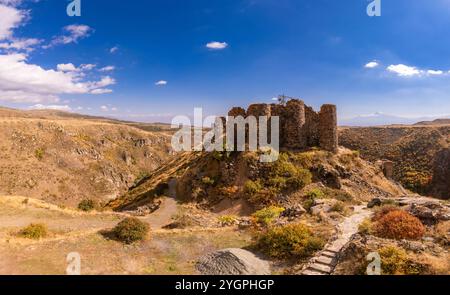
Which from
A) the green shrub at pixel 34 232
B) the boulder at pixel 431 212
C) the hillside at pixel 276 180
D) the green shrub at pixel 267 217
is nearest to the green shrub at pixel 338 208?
the green shrub at pixel 267 217

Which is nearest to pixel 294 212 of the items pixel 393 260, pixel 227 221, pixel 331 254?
pixel 227 221

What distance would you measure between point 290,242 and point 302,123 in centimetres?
1755

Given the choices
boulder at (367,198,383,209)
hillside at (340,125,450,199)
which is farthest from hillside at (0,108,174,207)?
hillside at (340,125,450,199)

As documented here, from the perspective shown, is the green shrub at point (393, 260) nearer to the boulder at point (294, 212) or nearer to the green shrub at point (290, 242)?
the green shrub at point (290, 242)

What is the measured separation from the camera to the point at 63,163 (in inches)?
3184

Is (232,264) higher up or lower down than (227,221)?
higher up

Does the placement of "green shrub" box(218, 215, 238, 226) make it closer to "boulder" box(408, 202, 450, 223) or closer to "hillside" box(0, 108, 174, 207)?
"boulder" box(408, 202, 450, 223)

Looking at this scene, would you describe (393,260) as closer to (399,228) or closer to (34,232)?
(399,228)

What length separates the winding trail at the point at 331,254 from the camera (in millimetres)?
11930

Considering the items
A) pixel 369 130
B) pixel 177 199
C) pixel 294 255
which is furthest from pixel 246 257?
pixel 369 130

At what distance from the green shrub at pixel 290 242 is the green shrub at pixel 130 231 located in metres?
5.59

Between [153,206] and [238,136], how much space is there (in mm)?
9578

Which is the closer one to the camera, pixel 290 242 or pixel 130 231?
pixel 290 242

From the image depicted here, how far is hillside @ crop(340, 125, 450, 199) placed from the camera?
172ft
